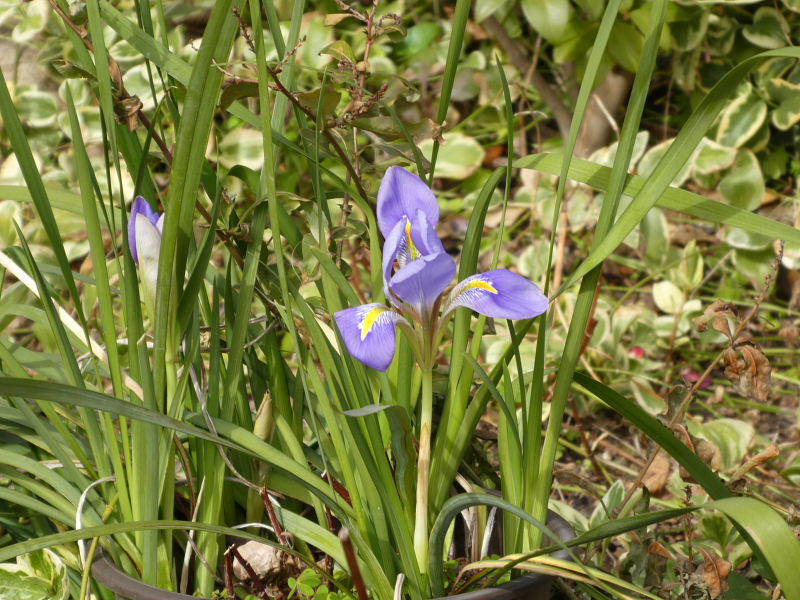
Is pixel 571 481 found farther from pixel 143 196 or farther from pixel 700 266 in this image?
pixel 143 196

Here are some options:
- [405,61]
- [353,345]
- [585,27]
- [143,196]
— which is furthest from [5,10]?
[353,345]

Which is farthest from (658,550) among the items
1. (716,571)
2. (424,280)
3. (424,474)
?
(424,280)

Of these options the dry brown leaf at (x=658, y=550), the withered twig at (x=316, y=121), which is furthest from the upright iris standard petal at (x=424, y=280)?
the dry brown leaf at (x=658, y=550)

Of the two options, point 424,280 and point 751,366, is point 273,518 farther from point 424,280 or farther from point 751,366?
point 751,366

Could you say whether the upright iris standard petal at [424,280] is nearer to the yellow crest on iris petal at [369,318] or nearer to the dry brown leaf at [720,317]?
the yellow crest on iris petal at [369,318]

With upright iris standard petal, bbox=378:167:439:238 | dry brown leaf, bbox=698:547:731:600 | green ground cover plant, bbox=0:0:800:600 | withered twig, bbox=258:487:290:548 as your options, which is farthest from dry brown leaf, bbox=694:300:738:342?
withered twig, bbox=258:487:290:548

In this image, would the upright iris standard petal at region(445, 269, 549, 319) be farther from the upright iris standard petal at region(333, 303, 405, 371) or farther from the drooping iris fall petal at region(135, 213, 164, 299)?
the drooping iris fall petal at region(135, 213, 164, 299)
